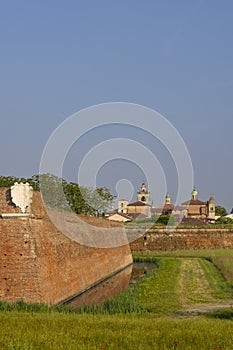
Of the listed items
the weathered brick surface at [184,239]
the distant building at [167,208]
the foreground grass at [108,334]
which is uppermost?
the distant building at [167,208]

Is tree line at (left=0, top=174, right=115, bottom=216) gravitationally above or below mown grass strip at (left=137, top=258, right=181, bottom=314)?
above

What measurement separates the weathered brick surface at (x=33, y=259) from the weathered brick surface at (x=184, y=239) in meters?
34.2

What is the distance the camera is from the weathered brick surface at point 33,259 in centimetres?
1723

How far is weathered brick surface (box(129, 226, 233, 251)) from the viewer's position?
5653 centimetres

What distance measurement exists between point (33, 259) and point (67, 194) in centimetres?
4841

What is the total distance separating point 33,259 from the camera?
57.6 ft

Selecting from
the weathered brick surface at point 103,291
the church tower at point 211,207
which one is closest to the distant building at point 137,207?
the church tower at point 211,207

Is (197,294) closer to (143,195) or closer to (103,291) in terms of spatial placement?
(103,291)

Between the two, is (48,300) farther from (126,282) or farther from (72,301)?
(126,282)

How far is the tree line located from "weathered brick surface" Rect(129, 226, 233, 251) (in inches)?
422

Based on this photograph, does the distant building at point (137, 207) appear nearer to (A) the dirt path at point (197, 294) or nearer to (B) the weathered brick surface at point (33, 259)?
(A) the dirt path at point (197, 294)

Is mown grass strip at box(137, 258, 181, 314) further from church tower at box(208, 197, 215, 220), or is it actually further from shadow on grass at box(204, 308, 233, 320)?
church tower at box(208, 197, 215, 220)

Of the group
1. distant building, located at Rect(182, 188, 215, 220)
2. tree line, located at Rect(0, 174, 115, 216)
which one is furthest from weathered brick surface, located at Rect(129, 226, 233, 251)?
distant building, located at Rect(182, 188, 215, 220)

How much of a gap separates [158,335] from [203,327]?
54.6 inches
